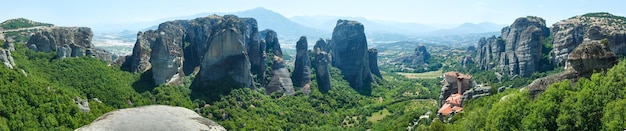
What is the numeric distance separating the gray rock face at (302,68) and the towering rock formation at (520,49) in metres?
43.1

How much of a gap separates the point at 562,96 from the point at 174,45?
201 feet

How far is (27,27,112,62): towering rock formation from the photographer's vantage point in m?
65.4

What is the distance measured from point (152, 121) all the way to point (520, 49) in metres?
102

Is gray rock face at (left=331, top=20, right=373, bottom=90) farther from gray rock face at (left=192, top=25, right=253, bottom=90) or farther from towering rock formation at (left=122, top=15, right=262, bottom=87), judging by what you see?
towering rock formation at (left=122, top=15, right=262, bottom=87)

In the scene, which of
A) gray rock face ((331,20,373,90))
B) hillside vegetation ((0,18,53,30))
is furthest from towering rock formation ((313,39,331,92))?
hillside vegetation ((0,18,53,30))

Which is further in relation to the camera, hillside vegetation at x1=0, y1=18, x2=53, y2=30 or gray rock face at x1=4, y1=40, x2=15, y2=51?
hillside vegetation at x1=0, y1=18, x2=53, y2=30

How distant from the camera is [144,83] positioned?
67438 millimetres

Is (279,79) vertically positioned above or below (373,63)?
above

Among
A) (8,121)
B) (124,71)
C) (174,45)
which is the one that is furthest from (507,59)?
(8,121)

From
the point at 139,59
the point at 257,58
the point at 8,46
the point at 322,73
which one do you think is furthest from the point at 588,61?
the point at 322,73

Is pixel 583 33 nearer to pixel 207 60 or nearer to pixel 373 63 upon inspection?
pixel 373 63

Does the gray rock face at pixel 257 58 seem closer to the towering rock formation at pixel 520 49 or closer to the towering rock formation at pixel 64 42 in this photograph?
the towering rock formation at pixel 64 42

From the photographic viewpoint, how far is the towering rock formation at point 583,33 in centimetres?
7688

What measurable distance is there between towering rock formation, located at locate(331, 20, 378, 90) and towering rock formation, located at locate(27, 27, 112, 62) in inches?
2309
